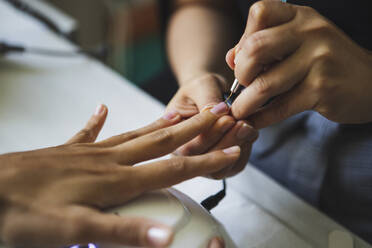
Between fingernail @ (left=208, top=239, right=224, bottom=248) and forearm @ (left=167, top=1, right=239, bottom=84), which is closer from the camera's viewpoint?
fingernail @ (left=208, top=239, right=224, bottom=248)

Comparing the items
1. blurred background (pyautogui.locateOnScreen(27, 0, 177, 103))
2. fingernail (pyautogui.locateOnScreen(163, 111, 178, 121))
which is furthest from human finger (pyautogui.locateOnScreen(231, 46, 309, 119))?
blurred background (pyautogui.locateOnScreen(27, 0, 177, 103))

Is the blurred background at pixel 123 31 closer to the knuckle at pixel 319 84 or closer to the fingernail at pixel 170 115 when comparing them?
the fingernail at pixel 170 115

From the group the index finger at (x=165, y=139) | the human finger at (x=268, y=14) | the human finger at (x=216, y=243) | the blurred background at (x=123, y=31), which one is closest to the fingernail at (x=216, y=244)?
the human finger at (x=216, y=243)

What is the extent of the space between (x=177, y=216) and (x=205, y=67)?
33 centimetres

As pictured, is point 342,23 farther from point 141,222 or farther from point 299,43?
point 141,222

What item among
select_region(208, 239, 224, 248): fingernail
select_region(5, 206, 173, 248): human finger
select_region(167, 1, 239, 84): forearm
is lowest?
select_region(208, 239, 224, 248): fingernail

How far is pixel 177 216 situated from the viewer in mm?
318

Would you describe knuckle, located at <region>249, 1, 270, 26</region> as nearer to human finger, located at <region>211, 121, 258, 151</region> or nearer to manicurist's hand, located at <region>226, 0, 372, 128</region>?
manicurist's hand, located at <region>226, 0, 372, 128</region>

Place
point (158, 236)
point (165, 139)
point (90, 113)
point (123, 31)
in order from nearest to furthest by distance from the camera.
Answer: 1. point (158, 236)
2. point (165, 139)
3. point (90, 113)
4. point (123, 31)

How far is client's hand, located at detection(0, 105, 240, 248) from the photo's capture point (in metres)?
0.29

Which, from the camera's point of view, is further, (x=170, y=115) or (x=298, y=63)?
(x=170, y=115)

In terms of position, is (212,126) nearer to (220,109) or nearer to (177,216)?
(220,109)

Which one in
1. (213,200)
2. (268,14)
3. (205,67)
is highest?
(268,14)

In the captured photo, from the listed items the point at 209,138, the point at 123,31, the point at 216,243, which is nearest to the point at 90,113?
the point at 209,138
